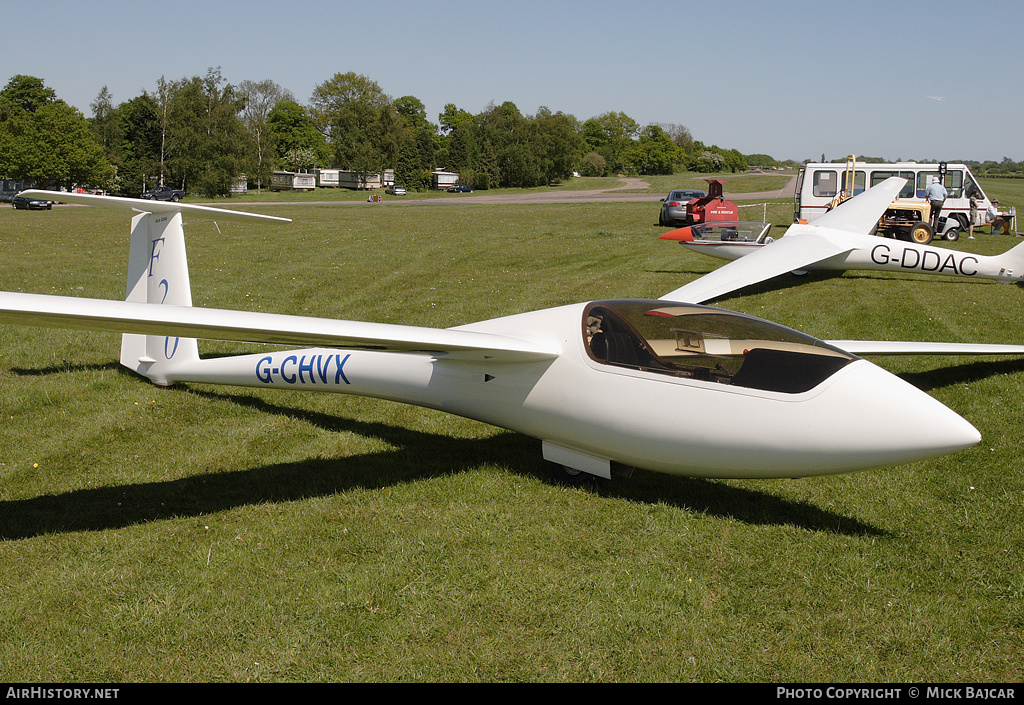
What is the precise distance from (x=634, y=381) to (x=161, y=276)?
20.0ft

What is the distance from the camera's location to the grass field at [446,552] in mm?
Answer: 4125

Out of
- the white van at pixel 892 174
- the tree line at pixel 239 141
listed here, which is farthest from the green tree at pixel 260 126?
the white van at pixel 892 174

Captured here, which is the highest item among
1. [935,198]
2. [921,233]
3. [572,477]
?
[935,198]

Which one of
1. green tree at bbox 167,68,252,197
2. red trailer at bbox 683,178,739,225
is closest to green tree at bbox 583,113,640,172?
green tree at bbox 167,68,252,197

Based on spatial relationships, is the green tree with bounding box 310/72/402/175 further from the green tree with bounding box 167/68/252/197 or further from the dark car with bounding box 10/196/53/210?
the dark car with bounding box 10/196/53/210

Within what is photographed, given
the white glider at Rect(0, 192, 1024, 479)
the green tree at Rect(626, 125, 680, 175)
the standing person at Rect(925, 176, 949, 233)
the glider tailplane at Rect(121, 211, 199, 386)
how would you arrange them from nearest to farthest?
the white glider at Rect(0, 192, 1024, 479) < the glider tailplane at Rect(121, 211, 199, 386) < the standing person at Rect(925, 176, 949, 233) < the green tree at Rect(626, 125, 680, 175)

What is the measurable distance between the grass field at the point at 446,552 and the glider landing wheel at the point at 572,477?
0.51ft

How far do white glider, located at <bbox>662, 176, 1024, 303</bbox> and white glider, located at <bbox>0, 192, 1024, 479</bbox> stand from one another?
7.08m

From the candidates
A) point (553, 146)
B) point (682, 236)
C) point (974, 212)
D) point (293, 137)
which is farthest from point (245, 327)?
point (293, 137)

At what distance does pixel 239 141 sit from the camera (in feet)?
234

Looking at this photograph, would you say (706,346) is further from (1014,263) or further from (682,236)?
(682,236)

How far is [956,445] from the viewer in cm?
488

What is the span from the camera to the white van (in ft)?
83.3
